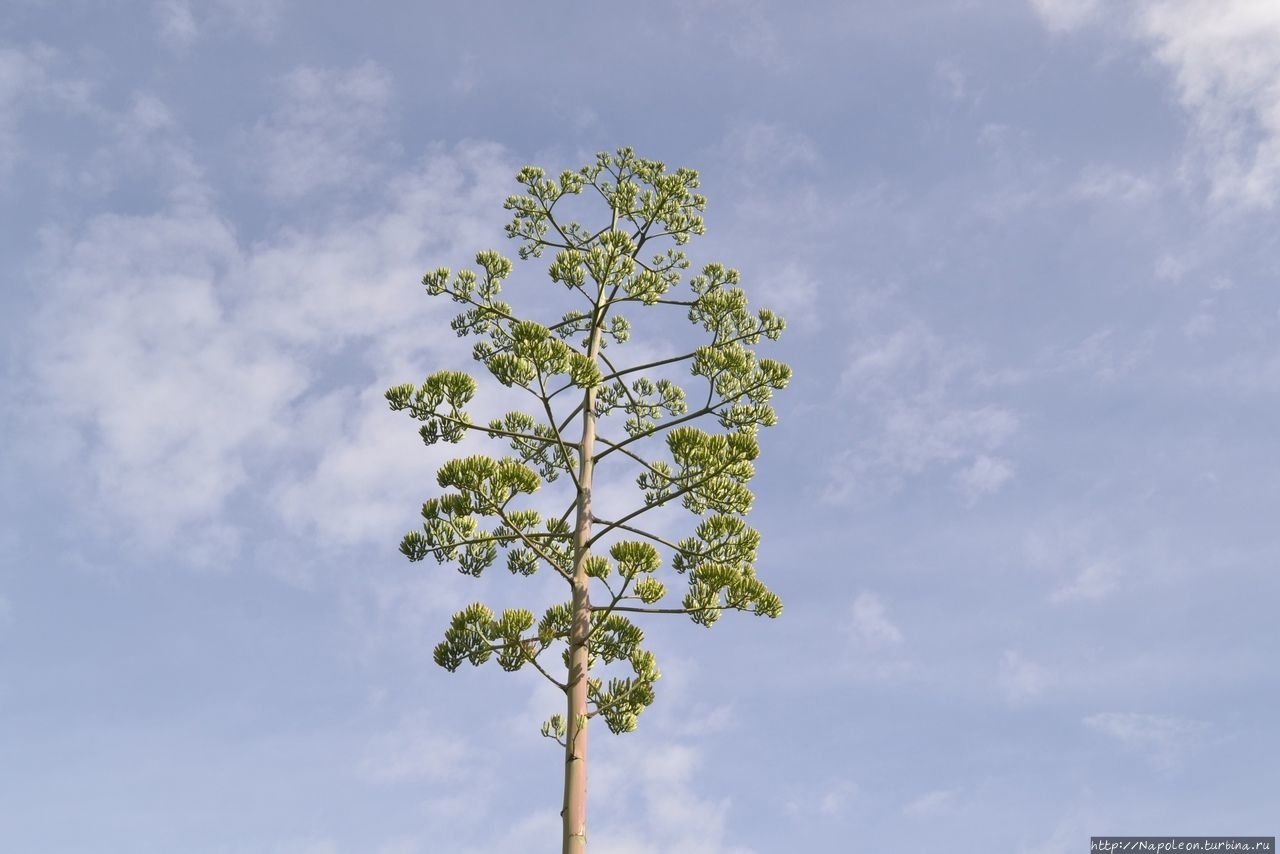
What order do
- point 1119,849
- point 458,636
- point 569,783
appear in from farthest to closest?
1. point 1119,849
2. point 458,636
3. point 569,783

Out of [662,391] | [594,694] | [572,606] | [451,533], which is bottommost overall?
[594,694]

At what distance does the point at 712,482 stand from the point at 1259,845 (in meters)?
19.8

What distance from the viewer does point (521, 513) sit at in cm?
1050

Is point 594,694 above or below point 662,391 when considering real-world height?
below

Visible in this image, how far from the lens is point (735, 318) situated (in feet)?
38.9

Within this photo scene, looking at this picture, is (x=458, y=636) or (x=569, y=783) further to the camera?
(x=458, y=636)

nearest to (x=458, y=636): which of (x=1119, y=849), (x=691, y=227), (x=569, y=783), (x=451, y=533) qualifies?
(x=451, y=533)

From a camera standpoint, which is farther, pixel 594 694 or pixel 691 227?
pixel 691 227

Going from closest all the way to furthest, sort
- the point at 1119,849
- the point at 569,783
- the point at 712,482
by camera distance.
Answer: the point at 569,783
the point at 712,482
the point at 1119,849

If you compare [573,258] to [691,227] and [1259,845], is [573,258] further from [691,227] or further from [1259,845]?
[1259,845]

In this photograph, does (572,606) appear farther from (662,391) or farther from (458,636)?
(662,391)

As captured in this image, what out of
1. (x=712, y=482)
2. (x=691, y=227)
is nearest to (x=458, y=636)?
(x=712, y=482)

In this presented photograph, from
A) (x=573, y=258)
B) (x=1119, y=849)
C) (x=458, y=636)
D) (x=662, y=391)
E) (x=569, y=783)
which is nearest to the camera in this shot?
(x=569, y=783)

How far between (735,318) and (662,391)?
4.56 feet
